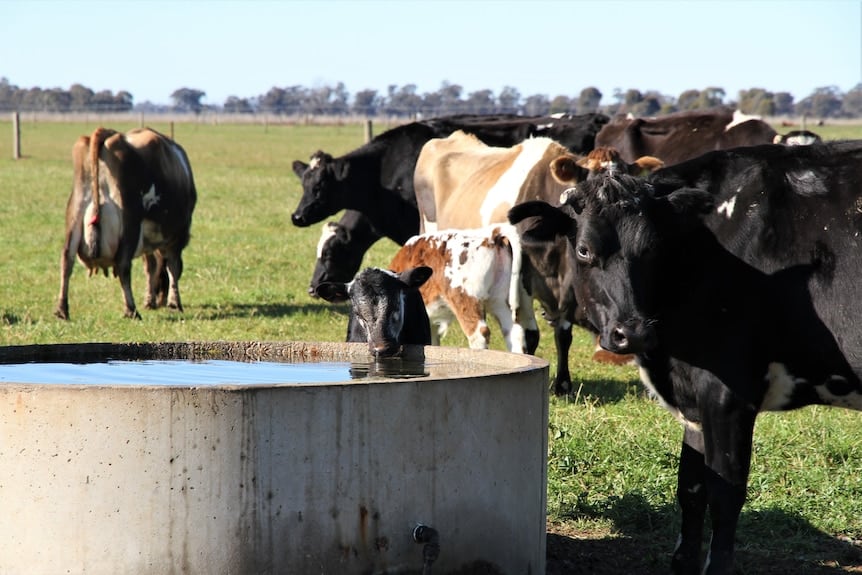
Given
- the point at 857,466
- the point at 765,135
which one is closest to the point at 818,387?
the point at 857,466

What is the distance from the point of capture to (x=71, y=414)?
3668 millimetres

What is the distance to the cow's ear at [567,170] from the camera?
26.1 ft

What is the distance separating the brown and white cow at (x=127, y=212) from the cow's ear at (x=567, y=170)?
16.8 feet

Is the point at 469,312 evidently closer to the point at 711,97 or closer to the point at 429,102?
the point at 711,97

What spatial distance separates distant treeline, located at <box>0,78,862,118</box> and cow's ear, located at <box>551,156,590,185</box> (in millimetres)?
48282

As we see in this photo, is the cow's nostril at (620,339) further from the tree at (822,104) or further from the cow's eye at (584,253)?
the tree at (822,104)

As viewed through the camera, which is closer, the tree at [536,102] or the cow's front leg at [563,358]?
the cow's front leg at [563,358]

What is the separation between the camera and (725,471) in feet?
15.3

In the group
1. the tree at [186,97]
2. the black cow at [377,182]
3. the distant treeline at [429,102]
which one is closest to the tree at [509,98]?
the distant treeline at [429,102]

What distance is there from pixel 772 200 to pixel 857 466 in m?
2.20

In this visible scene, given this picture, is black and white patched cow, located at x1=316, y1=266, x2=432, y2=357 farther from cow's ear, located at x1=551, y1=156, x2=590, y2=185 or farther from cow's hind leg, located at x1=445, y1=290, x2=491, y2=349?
cow's ear, located at x1=551, y1=156, x2=590, y2=185

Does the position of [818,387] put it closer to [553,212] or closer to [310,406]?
[553,212]

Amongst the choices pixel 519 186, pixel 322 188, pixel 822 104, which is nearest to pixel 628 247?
pixel 519 186

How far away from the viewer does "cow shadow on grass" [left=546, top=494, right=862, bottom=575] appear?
5.04m
